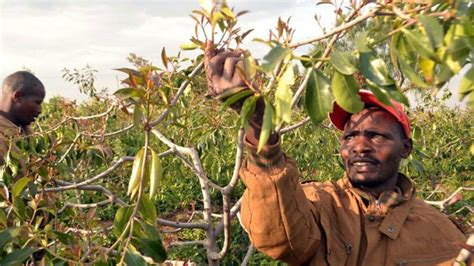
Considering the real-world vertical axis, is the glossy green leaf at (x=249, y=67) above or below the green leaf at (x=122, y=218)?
above

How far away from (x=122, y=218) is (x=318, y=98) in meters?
0.60

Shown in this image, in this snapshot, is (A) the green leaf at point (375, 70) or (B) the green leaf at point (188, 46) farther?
(B) the green leaf at point (188, 46)

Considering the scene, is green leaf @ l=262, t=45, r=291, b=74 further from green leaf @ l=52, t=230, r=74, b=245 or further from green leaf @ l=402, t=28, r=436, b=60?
green leaf @ l=52, t=230, r=74, b=245

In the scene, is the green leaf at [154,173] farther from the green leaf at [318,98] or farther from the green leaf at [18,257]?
the green leaf at [18,257]

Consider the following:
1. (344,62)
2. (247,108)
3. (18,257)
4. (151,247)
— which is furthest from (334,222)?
(344,62)

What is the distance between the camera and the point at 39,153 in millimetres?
2453

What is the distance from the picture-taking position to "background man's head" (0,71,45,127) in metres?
3.54

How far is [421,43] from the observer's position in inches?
37.4

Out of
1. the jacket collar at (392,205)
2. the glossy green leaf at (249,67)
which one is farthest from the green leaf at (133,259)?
the jacket collar at (392,205)

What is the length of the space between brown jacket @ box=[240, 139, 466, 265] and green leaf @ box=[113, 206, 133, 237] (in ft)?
1.19

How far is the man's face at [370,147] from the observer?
6.93 ft

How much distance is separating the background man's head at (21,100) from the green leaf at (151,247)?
219 centimetres

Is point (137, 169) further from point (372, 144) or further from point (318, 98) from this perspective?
point (372, 144)

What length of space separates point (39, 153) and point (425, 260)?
1.41 meters
